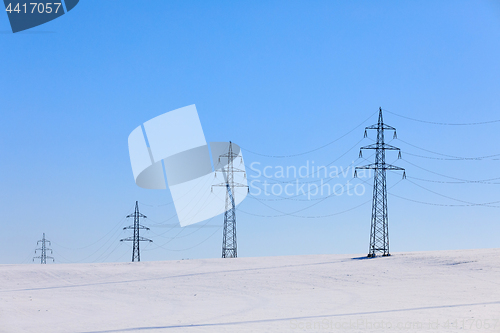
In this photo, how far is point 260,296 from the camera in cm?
2325

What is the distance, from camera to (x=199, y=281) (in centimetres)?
2952

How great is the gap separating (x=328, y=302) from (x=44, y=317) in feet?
35.5

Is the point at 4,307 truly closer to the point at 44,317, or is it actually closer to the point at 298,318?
the point at 44,317

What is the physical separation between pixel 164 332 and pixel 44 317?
→ 6407mm

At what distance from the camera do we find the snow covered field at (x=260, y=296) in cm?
1498

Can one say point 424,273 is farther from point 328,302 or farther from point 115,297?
point 115,297

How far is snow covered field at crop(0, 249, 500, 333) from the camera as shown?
14977 mm

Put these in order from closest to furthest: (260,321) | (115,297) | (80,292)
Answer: (260,321) < (115,297) < (80,292)

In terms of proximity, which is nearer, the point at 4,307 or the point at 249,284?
the point at 4,307

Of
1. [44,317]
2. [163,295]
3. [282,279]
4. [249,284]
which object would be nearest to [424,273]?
[282,279]

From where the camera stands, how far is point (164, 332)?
13.8 m

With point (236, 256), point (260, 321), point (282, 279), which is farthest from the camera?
point (236, 256)

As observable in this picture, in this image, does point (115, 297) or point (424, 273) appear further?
point (424, 273)

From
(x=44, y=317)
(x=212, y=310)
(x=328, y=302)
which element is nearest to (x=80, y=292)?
(x=44, y=317)
